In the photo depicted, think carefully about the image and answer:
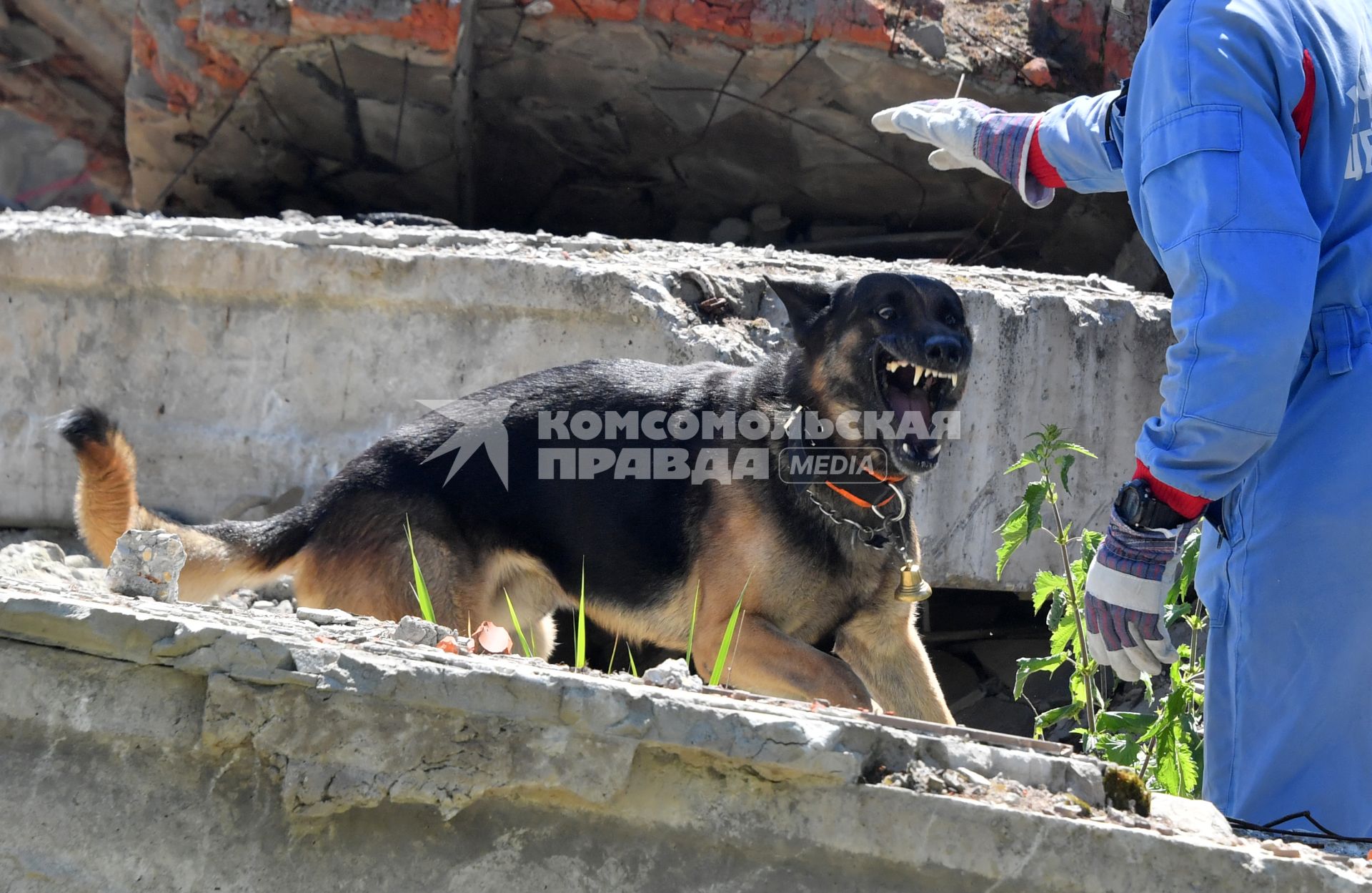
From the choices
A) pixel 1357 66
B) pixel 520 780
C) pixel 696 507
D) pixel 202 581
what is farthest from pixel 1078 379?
pixel 520 780

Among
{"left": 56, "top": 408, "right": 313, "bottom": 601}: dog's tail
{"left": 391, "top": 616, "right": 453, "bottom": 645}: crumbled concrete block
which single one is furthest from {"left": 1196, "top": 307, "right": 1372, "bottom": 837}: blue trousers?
{"left": 56, "top": 408, "right": 313, "bottom": 601}: dog's tail

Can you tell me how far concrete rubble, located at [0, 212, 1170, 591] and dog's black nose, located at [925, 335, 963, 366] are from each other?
1.31 m

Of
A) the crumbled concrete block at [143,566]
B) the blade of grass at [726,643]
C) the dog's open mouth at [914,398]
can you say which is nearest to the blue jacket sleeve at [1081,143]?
the dog's open mouth at [914,398]

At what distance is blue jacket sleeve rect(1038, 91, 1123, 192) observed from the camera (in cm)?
288

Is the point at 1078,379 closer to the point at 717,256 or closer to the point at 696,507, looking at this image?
the point at 717,256

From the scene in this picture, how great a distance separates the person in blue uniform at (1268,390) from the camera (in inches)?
80.9

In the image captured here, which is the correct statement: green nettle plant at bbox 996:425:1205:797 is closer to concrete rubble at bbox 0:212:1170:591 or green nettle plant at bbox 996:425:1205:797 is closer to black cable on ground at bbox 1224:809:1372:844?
black cable on ground at bbox 1224:809:1372:844

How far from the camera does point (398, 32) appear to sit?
255 inches

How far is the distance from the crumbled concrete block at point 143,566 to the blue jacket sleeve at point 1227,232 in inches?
73.2

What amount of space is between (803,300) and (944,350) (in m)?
0.52

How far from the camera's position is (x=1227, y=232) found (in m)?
2.06

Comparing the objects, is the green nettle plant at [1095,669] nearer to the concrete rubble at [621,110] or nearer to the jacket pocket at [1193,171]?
the jacket pocket at [1193,171]

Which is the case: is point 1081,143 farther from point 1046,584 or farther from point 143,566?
point 143,566

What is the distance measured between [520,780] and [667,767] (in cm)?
21
